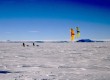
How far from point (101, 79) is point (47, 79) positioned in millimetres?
3400

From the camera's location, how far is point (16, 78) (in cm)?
1276

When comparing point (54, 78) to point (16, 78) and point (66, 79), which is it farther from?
point (16, 78)

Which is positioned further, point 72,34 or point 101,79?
point 72,34

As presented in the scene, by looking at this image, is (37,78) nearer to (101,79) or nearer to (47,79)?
(47,79)

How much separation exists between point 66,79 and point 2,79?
3958mm

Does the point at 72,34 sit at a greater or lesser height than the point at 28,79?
greater

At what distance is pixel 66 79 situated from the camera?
41.2ft

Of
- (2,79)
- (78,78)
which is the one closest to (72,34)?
(78,78)

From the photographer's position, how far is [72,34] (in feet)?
76.9

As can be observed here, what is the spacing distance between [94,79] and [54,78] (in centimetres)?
252

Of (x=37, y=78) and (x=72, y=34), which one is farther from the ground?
(x=72, y=34)

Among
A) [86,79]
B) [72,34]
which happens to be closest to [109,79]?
[86,79]

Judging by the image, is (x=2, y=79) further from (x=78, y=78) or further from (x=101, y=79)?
(x=101, y=79)

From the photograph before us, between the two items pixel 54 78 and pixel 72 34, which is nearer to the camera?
pixel 54 78
